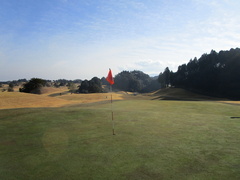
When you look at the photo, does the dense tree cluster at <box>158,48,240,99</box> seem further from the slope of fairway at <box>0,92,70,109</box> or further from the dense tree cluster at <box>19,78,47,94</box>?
the dense tree cluster at <box>19,78,47,94</box>

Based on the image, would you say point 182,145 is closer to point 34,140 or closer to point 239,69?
point 34,140

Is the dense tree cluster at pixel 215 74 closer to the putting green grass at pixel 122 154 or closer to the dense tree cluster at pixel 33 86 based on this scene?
the putting green grass at pixel 122 154

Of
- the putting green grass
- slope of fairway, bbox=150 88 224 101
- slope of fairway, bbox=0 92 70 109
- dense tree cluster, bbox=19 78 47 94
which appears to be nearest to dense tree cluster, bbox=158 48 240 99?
slope of fairway, bbox=150 88 224 101

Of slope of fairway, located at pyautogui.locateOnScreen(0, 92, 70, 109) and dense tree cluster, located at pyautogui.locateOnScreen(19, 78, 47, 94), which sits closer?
slope of fairway, located at pyautogui.locateOnScreen(0, 92, 70, 109)

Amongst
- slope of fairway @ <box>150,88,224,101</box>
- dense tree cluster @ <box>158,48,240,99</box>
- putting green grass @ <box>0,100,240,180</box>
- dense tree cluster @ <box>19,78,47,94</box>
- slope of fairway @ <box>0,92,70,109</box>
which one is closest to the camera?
putting green grass @ <box>0,100,240,180</box>

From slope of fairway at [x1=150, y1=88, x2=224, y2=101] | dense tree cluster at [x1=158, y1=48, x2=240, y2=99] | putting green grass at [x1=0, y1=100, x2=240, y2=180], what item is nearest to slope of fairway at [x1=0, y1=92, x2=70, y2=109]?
putting green grass at [x1=0, y1=100, x2=240, y2=180]

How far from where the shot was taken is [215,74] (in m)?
67.4

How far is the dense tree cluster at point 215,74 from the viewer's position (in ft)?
199

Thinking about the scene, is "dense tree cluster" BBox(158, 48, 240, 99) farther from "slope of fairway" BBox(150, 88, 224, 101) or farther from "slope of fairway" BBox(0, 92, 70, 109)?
"slope of fairway" BBox(0, 92, 70, 109)

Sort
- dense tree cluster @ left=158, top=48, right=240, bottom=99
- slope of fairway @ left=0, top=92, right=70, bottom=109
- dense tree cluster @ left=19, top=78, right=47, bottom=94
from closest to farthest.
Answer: slope of fairway @ left=0, top=92, right=70, bottom=109
dense tree cluster @ left=158, top=48, right=240, bottom=99
dense tree cluster @ left=19, top=78, right=47, bottom=94

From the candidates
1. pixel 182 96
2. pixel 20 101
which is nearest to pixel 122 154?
pixel 20 101

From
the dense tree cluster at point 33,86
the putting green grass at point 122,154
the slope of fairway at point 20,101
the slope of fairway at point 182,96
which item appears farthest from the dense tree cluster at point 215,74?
the dense tree cluster at point 33,86

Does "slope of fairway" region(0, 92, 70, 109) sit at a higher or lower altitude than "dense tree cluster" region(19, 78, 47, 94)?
lower

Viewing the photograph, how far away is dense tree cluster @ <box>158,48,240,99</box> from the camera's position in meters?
60.6
